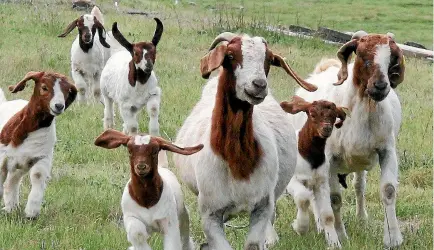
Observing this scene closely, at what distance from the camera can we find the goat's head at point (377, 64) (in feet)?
26.4

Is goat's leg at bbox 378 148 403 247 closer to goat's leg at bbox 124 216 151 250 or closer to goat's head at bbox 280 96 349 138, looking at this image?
goat's head at bbox 280 96 349 138

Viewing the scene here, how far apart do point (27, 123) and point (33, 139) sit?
6.1 inches

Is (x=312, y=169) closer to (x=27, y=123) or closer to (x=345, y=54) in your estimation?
(x=345, y=54)

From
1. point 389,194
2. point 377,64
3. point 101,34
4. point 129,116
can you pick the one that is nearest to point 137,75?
point 129,116

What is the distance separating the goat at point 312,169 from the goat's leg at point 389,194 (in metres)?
0.48

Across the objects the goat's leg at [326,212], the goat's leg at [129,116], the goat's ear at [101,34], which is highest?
the goat's leg at [326,212]

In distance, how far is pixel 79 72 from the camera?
55.5 ft

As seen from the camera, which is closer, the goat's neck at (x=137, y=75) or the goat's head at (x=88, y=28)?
the goat's neck at (x=137, y=75)

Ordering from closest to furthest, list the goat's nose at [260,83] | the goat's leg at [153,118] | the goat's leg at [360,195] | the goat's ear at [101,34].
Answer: the goat's nose at [260,83] → the goat's leg at [360,195] → the goat's leg at [153,118] → the goat's ear at [101,34]

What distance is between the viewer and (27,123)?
Result: 863cm

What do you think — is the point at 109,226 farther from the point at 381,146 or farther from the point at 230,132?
the point at 381,146

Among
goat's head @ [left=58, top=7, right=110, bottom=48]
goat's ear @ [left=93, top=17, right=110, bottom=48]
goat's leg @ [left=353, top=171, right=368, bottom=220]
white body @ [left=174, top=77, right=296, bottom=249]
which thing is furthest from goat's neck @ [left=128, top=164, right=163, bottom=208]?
goat's head @ [left=58, top=7, right=110, bottom=48]

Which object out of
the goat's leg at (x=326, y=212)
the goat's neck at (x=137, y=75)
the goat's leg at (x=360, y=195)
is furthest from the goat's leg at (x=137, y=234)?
the goat's neck at (x=137, y=75)

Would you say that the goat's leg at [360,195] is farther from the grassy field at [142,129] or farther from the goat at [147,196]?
the goat at [147,196]
